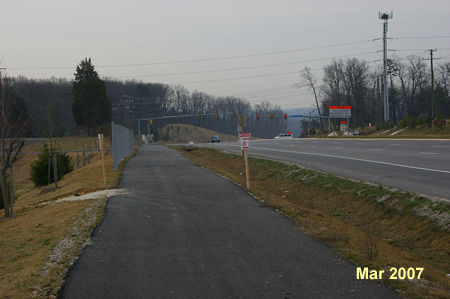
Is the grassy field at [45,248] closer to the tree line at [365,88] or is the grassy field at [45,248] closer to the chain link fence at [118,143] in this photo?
the chain link fence at [118,143]

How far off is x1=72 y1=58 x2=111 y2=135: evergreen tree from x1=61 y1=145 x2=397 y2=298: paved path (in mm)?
81712

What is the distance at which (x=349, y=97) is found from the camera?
110000mm

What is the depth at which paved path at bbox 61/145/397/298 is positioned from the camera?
5.79m

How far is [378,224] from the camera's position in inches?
456

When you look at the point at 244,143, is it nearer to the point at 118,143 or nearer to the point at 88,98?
the point at 118,143

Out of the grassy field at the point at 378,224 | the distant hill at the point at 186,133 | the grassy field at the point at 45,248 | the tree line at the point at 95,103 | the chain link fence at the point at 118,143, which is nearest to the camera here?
the grassy field at the point at 45,248

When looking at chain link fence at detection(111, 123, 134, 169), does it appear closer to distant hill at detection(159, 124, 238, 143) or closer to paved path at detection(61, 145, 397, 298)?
paved path at detection(61, 145, 397, 298)

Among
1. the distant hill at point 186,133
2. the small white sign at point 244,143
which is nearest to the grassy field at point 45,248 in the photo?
the small white sign at point 244,143

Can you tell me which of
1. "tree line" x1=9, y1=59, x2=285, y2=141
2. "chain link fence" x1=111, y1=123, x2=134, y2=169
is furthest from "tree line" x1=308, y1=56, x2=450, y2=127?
"chain link fence" x1=111, y1=123, x2=134, y2=169

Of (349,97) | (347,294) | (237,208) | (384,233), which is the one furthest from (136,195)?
(349,97)

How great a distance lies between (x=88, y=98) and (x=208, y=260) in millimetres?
87623

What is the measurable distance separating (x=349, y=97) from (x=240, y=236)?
106 m

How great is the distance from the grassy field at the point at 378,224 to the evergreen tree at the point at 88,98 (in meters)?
76.8

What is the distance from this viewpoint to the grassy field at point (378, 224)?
687cm
